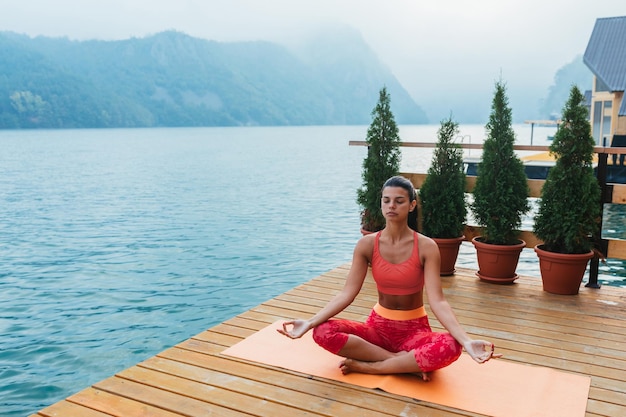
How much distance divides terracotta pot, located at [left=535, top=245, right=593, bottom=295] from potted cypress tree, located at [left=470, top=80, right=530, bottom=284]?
37 cm

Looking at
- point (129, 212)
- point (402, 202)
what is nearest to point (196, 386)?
point (402, 202)

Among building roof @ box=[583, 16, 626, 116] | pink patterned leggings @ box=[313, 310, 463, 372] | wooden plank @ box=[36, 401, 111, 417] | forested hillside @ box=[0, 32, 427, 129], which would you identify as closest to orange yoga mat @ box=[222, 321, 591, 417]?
pink patterned leggings @ box=[313, 310, 463, 372]

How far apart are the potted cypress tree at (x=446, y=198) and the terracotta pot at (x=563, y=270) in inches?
37.0

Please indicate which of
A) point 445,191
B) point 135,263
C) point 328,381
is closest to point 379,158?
point 445,191

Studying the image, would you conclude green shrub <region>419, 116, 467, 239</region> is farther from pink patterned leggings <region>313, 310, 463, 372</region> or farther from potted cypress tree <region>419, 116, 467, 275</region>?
pink patterned leggings <region>313, 310, 463, 372</region>

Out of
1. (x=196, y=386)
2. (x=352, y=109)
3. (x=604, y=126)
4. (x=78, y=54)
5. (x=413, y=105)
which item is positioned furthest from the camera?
A: (x=413, y=105)

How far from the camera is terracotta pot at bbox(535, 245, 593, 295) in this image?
5188 millimetres

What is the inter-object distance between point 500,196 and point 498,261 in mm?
660

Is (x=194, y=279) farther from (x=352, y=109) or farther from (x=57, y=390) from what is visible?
(x=352, y=109)

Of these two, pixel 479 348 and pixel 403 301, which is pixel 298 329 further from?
pixel 479 348

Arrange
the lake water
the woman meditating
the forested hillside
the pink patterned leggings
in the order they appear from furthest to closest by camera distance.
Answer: the forested hillside
the lake water
the woman meditating
the pink patterned leggings

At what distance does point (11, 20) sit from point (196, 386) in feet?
501

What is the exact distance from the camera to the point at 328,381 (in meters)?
3.31

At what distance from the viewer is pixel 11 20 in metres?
131
